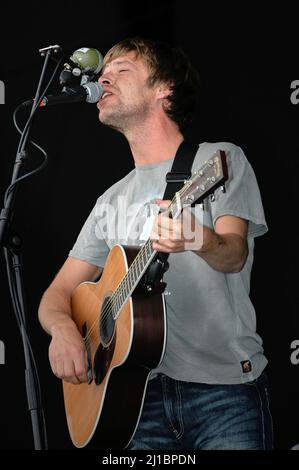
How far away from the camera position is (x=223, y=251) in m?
1.48

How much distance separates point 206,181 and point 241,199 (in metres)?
0.43

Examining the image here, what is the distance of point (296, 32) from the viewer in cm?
201

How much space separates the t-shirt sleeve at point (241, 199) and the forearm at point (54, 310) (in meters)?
0.66

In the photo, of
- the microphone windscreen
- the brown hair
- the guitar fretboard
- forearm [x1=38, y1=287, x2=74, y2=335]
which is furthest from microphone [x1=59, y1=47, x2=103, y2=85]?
forearm [x1=38, y1=287, x2=74, y2=335]

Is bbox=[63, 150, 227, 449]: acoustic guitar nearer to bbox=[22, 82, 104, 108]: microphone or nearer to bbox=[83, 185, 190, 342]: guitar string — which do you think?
bbox=[83, 185, 190, 342]: guitar string

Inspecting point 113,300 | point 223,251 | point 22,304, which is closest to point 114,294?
point 113,300

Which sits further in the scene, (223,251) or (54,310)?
(54,310)

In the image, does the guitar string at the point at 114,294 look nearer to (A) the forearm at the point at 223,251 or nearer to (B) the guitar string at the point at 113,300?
(B) the guitar string at the point at 113,300

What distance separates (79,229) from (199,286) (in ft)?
2.76

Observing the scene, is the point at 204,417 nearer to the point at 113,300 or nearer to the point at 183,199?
the point at 113,300

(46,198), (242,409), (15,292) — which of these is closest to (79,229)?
(46,198)
